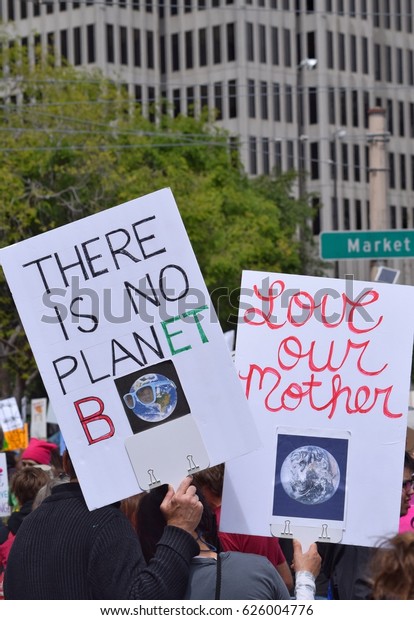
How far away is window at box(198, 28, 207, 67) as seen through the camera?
76875mm

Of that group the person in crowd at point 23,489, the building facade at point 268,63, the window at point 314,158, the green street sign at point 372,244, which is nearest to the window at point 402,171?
the building facade at point 268,63

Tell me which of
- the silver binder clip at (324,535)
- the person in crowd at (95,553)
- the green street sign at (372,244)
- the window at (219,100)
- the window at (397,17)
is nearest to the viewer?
the person in crowd at (95,553)

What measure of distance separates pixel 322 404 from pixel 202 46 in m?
73.8

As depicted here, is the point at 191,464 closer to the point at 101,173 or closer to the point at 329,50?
the point at 101,173

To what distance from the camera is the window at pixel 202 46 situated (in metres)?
76.9

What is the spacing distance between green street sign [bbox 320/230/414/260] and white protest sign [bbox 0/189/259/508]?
12.2m

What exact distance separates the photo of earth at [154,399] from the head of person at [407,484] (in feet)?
5.68

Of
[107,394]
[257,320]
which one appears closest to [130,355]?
[107,394]

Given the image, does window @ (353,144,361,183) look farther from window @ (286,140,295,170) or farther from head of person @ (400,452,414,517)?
head of person @ (400,452,414,517)

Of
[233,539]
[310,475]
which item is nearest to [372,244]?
[233,539]

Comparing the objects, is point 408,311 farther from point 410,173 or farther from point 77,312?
point 410,173

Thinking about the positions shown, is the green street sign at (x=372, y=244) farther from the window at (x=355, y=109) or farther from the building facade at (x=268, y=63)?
the window at (x=355, y=109)

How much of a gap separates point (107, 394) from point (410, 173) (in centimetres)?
7839

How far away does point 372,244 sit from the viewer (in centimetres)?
1661
